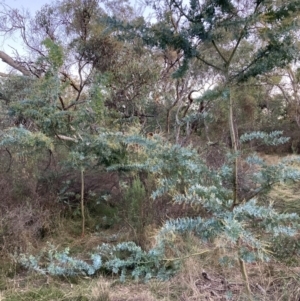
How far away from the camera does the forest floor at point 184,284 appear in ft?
8.07

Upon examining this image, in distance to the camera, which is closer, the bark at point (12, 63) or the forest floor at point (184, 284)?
the forest floor at point (184, 284)

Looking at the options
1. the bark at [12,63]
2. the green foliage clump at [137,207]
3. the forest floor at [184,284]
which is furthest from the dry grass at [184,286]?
the bark at [12,63]

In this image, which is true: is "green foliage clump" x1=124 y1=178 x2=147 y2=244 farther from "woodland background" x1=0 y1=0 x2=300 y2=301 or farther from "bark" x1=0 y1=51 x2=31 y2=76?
"bark" x1=0 y1=51 x2=31 y2=76

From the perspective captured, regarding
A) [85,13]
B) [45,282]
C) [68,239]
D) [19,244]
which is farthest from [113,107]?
[45,282]

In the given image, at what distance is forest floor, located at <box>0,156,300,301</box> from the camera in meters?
2.46

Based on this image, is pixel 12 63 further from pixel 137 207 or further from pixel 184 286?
pixel 184 286

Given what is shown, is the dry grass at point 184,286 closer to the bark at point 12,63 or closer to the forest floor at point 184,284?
the forest floor at point 184,284

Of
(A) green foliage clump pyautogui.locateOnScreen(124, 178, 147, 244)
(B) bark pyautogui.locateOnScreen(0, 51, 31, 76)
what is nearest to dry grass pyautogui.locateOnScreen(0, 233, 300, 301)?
(A) green foliage clump pyautogui.locateOnScreen(124, 178, 147, 244)

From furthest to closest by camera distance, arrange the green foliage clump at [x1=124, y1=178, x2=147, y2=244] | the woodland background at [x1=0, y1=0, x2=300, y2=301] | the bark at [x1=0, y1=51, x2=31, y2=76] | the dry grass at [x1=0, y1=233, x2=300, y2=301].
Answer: the bark at [x1=0, y1=51, x2=31, y2=76]
the green foliage clump at [x1=124, y1=178, x2=147, y2=244]
the dry grass at [x1=0, y1=233, x2=300, y2=301]
the woodland background at [x1=0, y1=0, x2=300, y2=301]

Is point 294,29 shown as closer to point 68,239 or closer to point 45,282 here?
point 45,282

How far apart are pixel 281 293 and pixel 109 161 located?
87.7 inches

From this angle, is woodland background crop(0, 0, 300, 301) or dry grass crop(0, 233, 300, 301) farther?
dry grass crop(0, 233, 300, 301)

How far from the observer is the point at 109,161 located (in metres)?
3.94

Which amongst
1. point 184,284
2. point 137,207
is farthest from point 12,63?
point 184,284
